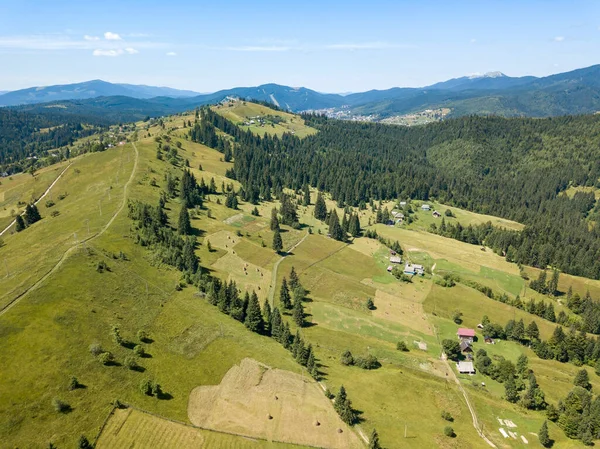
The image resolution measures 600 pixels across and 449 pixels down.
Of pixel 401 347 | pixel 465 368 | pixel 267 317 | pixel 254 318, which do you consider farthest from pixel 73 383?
pixel 465 368

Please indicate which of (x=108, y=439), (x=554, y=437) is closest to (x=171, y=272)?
(x=108, y=439)

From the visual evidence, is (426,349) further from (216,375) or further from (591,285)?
(591,285)

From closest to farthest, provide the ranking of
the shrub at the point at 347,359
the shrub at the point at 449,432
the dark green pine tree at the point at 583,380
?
the shrub at the point at 449,432
the shrub at the point at 347,359
the dark green pine tree at the point at 583,380

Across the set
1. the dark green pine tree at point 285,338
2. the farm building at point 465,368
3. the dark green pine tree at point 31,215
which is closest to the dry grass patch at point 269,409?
the dark green pine tree at point 285,338

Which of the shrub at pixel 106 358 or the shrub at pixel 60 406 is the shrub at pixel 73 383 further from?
the shrub at pixel 106 358

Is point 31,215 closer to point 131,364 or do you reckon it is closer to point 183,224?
Answer: point 183,224

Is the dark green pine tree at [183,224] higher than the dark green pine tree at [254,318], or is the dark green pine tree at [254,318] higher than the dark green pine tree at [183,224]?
the dark green pine tree at [183,224]

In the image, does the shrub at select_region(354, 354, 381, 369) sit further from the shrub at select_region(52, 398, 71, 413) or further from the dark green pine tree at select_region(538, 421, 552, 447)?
the shrub at select_region(52, 398, 71, 413)
